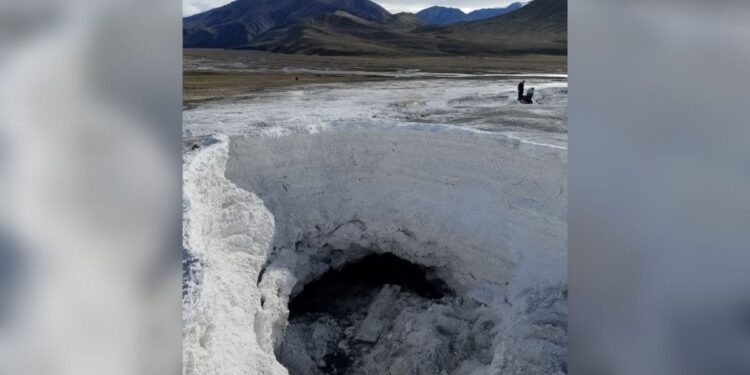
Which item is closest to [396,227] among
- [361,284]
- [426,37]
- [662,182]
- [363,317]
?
[361,284]

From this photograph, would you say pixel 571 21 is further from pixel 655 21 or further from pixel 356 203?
pixel 356 203

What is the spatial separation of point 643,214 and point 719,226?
109 millimetres

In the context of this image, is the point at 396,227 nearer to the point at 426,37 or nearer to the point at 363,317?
the point at 363,317

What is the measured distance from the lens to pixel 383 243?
26.9 feet

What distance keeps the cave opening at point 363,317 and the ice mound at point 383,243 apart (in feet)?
0.08

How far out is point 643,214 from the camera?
95 centimetres

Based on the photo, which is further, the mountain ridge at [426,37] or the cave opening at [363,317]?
the mountain ridge at [426,37]

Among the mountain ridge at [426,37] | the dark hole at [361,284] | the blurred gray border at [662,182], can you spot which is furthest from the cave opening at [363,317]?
the mountain ridge at [426,37]

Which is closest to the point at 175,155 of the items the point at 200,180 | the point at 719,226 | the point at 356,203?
the point at 719,226

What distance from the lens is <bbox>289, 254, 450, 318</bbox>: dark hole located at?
295 inches

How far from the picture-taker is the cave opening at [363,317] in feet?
19.8

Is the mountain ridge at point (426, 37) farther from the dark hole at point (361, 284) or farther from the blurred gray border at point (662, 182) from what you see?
the blurred gray border at point (662, 182)

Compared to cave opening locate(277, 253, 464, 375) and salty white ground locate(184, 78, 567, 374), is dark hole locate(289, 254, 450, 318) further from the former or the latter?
salty white ground locate(184, 78, 567, 374)

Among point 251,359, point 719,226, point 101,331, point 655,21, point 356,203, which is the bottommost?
point 251,359
